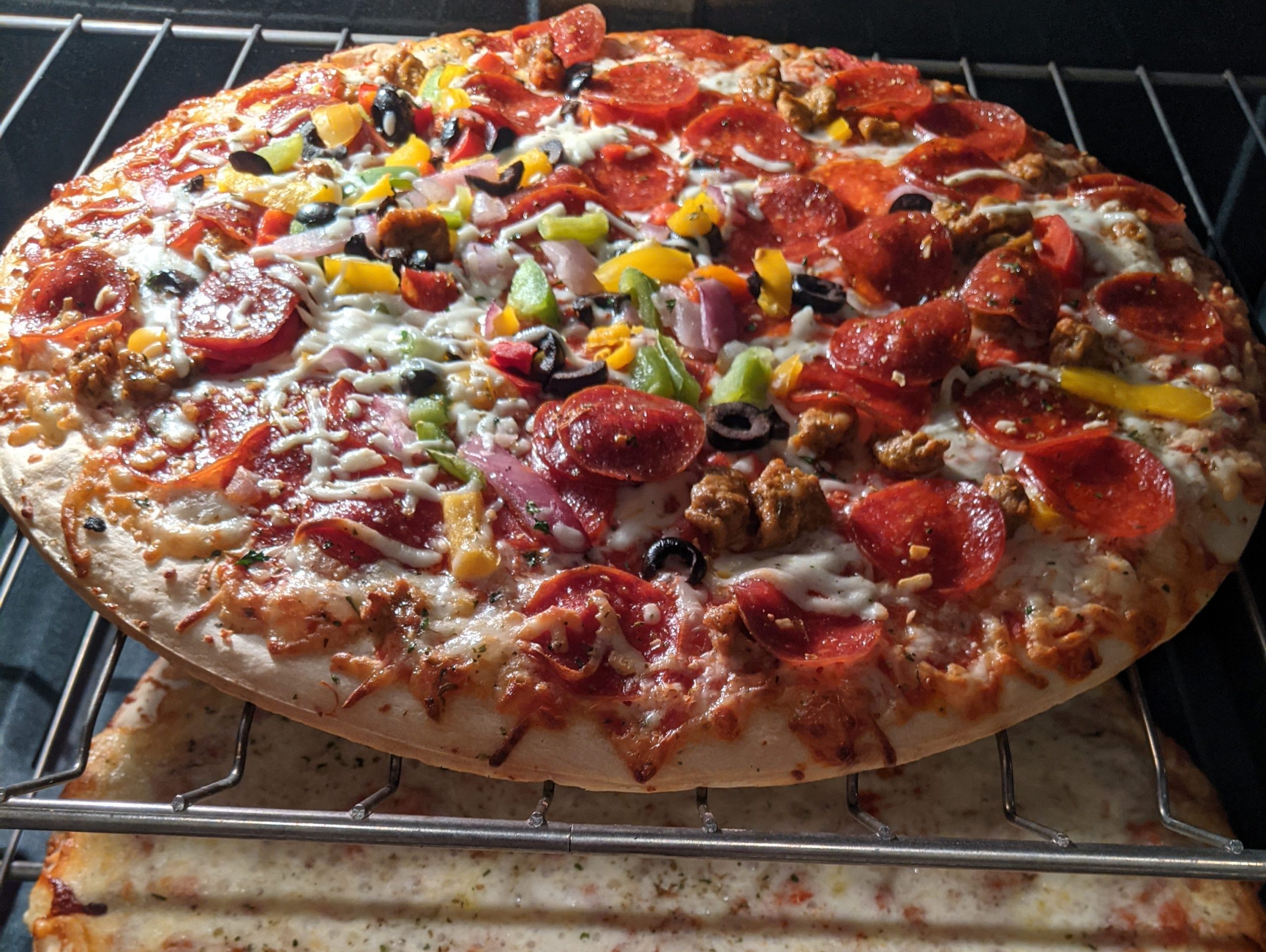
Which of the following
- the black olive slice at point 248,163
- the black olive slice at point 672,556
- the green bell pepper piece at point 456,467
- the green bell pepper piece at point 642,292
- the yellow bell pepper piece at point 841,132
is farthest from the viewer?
the yellow bell pepper piece at point 841,132

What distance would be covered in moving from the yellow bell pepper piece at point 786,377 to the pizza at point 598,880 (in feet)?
2.74

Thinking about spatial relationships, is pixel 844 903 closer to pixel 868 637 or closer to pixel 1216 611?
pixel 868 637

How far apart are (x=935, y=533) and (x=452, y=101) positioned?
1752mm

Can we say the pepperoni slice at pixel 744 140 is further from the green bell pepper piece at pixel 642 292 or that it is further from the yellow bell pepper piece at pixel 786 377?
the yellow bell pepper piece at pixel 786 377

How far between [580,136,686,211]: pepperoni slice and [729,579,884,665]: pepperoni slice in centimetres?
121

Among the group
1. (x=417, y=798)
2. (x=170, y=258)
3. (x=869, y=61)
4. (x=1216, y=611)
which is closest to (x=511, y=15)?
(x=869, y=61)

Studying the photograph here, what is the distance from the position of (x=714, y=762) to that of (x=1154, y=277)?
5.32ft

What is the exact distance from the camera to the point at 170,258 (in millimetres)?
2410

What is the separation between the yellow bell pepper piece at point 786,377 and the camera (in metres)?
2.27

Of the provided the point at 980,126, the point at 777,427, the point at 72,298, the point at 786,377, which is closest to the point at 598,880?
the point at 777,427

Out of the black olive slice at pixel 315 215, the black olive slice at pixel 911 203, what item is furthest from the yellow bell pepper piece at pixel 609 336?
the black olive slice at pixel 911 203

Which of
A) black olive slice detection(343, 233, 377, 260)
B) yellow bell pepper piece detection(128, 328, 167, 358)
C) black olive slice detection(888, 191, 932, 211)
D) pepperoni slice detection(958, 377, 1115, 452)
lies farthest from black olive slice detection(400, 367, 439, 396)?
black olive slice detection(888, 191, 932, 211)

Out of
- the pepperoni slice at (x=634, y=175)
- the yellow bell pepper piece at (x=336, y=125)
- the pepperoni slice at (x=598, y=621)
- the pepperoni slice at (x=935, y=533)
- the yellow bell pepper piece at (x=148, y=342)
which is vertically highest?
the yellow bell pepper piece at (x=336, y=125)

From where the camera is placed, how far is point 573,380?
2203 mm
